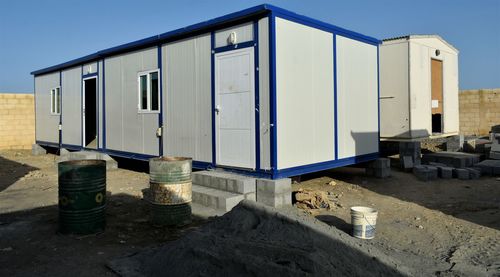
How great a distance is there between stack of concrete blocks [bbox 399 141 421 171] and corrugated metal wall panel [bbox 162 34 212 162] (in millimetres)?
5700

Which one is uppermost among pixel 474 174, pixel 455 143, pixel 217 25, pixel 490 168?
pixel 217 25

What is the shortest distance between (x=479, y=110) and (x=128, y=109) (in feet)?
51.8

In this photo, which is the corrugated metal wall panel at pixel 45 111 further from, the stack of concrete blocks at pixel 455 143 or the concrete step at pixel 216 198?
the stack of concrete blocks at pixel 455 143

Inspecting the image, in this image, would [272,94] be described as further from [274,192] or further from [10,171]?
[10,171]

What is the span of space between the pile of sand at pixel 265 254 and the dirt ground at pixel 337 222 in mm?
643

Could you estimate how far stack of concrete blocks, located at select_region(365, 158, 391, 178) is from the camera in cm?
1033

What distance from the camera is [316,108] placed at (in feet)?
27.5

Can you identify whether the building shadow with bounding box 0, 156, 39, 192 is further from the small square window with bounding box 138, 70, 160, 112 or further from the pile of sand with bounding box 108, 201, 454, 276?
the pile of sand with bounding box 108, 201, 454, 276

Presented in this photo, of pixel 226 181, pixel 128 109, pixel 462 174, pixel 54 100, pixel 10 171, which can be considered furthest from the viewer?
pixel 54 100

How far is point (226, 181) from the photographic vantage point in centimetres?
756

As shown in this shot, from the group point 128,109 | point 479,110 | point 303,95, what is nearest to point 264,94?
point 303,95

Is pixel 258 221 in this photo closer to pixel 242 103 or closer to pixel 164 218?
pixel 164 218

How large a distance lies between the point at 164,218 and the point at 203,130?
2946 millimetres

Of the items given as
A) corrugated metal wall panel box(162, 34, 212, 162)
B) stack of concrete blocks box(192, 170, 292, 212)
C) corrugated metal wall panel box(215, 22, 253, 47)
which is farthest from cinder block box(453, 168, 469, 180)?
corrugated metal wall panel box(215, 22, 253, 47)
